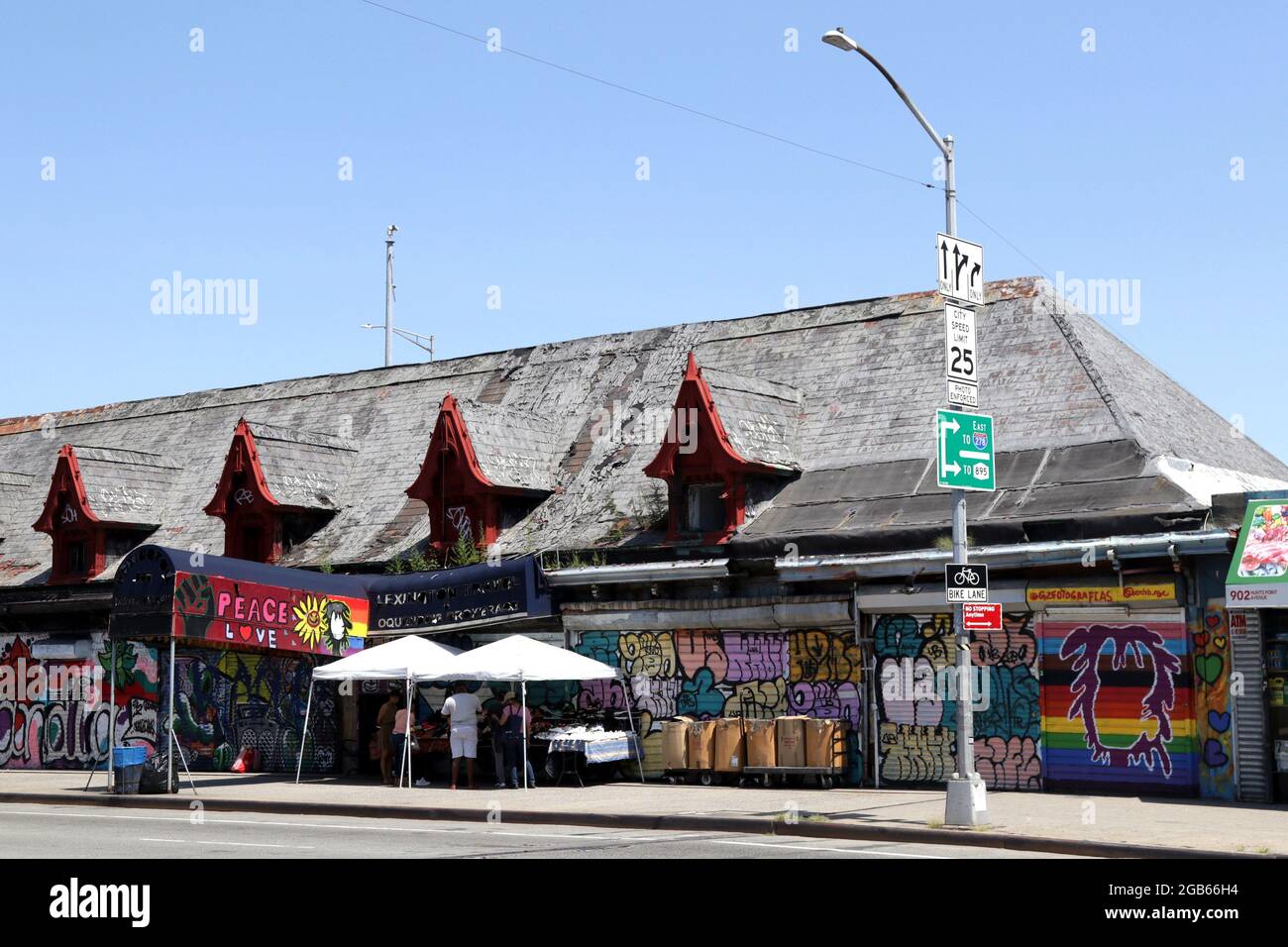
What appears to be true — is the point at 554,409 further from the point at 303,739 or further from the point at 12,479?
the point at 12,479

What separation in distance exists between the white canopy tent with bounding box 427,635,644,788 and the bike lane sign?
8.51 metres

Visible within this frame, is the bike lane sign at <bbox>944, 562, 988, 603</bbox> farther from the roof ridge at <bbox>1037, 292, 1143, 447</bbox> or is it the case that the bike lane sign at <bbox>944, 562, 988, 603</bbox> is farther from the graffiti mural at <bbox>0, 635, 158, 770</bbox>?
the graffiti mural at <bbox>0, 635, 158, 770</bbox>

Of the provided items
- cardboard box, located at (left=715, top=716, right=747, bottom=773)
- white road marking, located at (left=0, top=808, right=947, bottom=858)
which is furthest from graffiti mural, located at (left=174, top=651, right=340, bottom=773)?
cardboard box, located at (left=715, top=716, right=747, bottom=773)

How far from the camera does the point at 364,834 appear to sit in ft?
62.3

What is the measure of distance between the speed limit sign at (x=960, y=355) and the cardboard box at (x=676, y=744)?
910 centimetres

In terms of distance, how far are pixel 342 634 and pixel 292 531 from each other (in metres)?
4.91

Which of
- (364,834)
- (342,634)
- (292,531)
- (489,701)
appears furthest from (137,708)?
(364,834)

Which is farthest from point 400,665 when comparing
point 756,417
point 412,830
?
point 756,417

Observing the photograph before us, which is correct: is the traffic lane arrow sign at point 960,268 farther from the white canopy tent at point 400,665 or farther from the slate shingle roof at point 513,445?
the slate shingle roof at point 513,445

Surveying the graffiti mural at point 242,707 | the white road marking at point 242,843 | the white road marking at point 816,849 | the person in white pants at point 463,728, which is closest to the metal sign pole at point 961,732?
the white road marking at point 816,849

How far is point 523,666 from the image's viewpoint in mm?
25766

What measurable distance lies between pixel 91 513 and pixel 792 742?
57.3 ft

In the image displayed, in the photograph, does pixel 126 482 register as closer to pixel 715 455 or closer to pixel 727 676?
pixel 715 455
